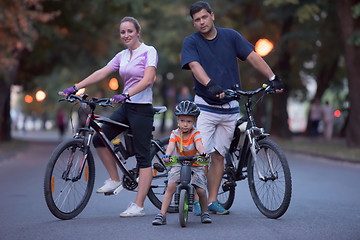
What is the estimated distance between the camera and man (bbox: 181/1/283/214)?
7.27m

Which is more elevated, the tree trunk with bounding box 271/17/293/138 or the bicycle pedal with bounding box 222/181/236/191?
the tree trunk with bounding box 271/17/293/138

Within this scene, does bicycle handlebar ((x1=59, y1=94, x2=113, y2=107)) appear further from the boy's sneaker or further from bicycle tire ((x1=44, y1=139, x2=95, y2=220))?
the boy's sneaker

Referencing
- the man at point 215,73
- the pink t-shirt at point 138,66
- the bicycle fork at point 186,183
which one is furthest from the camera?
the pink t-shirt at point 138,66

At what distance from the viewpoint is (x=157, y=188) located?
773 centimetres

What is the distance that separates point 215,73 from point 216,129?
60cm

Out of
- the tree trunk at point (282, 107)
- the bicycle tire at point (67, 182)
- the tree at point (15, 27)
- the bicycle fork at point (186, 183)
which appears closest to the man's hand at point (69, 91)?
the bicycle tire at point (67, 182)

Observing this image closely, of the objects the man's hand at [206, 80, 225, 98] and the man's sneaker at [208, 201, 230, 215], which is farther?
the man's sneaker at [208, 201, 230, 215]

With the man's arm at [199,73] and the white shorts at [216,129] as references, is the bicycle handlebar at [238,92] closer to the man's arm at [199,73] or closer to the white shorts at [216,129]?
the man's arm at [199,73]

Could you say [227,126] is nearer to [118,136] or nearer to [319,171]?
[118,136]

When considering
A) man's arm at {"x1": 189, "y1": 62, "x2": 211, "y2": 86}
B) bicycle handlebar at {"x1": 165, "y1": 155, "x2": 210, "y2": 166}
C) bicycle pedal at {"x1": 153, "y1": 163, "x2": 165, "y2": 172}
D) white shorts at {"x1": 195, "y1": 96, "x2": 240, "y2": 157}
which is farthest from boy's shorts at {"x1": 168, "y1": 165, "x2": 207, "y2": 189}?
man's arm at {"x1": 189, "y1": 62, "x2": 211, "y2": 86}

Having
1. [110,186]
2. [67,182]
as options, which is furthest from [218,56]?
[67,182]

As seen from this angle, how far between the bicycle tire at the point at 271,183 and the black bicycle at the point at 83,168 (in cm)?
96

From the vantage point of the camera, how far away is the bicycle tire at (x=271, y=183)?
6770 mm

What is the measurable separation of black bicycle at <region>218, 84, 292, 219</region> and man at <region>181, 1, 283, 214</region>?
115 millimetres
